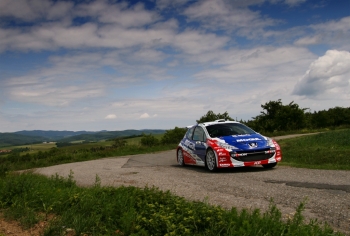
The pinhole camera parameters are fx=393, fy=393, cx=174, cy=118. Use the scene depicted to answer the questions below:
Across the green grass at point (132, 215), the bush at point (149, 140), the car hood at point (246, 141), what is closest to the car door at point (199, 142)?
the car hood at point (246, 141)

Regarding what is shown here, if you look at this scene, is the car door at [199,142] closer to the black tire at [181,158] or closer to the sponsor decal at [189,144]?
the sponsor decal at [189,144]

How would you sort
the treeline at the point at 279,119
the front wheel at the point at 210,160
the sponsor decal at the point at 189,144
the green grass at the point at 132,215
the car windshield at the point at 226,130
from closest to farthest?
the green grass at the point at 132,215 → the front wheel at the point at 210,160 → the car windshield at the point at 226,130 → the sponsor decal at the point at 189,144 → the treeline at the point at 279,119

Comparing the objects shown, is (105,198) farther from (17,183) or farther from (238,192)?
(238,192)

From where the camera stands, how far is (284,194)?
6.98 m

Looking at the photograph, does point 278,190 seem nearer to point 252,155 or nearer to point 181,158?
point 252,155

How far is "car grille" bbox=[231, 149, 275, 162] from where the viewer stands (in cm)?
1130

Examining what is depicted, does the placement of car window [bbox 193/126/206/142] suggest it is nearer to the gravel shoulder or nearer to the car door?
the car door

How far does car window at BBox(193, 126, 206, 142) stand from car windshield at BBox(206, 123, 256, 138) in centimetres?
24

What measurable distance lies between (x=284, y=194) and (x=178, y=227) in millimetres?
3220

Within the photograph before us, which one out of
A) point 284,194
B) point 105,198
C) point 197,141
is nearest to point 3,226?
point 105,198

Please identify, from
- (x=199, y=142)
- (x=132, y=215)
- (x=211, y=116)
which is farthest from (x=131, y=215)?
(x=211, y=116)

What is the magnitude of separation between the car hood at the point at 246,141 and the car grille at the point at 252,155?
0.18 metres

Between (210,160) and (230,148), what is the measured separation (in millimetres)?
813

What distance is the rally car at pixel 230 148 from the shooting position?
11.3 m
